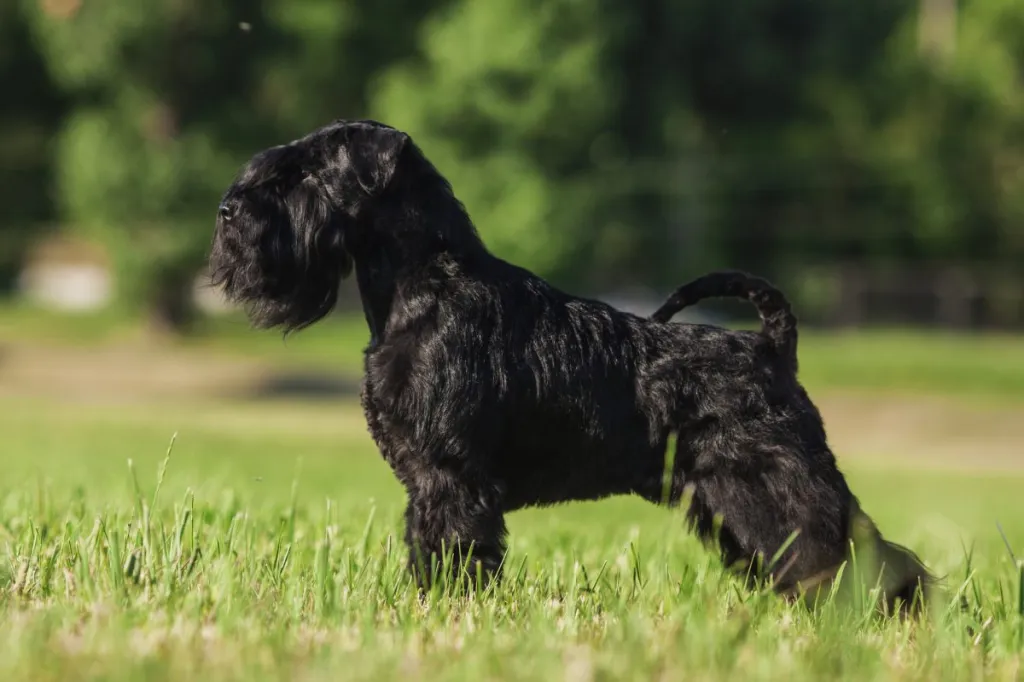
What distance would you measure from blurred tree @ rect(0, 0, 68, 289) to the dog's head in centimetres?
3002

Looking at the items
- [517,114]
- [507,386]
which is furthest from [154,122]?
[507,386]

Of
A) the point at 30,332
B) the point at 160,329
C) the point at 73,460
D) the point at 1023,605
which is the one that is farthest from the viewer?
the point at 30,332

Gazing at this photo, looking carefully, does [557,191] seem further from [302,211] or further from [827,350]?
[302,211]

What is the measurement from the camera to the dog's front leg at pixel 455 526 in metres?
3.93

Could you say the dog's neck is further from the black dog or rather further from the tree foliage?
the tree foliage

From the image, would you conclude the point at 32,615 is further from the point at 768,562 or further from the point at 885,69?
the point at 885,69

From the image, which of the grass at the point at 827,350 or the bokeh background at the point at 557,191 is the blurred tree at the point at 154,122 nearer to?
the bokeh background at the point at 557,191

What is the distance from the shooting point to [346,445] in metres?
17.2

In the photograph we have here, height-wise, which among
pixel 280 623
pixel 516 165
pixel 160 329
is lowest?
pixel 280 623

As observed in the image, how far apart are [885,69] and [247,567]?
37914mm

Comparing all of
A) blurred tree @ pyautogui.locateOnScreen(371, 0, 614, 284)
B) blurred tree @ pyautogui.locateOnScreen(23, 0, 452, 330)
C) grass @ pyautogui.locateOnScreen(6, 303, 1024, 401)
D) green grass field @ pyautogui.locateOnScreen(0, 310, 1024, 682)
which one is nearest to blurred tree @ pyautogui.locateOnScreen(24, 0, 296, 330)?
blurred tree @ pyautogui.locateOnScreen(23, 0, 452, 330)

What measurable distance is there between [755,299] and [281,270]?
1.86 m

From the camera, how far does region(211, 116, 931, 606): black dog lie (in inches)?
157

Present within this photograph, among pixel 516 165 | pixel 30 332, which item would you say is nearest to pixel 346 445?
pixel 516 165
